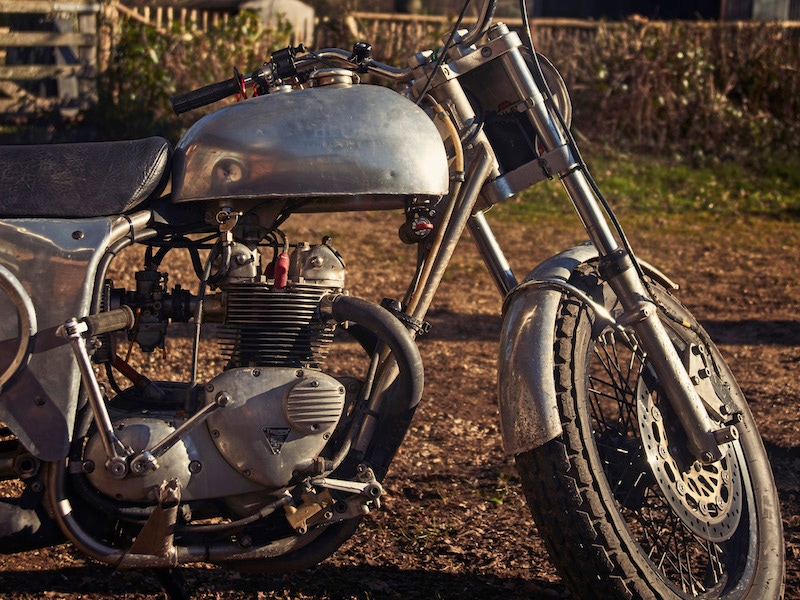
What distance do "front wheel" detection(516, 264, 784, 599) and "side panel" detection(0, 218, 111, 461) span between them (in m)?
1.15

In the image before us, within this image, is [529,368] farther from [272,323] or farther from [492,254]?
[272,323]

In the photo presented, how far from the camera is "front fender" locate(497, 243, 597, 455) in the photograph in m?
2.53

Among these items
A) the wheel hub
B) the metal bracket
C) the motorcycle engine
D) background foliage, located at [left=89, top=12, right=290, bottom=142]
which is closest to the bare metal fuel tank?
the motorcycle engine

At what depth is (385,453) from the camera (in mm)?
2668

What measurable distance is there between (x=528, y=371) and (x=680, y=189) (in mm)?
8478

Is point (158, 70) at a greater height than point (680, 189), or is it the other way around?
point (158, 70)

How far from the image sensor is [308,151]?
245 centimetres

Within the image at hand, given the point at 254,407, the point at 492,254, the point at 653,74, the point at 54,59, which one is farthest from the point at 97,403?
the point at 653,74

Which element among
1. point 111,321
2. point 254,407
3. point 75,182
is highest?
point 75,182

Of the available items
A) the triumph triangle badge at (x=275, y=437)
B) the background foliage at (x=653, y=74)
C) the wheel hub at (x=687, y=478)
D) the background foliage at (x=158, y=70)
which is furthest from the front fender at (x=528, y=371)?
the background foliage at (x=653, y=74)

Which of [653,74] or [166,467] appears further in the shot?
[653,74]

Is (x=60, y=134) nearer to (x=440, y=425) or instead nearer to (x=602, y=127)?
(x=602, y=127)

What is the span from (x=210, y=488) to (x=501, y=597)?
3.37ft

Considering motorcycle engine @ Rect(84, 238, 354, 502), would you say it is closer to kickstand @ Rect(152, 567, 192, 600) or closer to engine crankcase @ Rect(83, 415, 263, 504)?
engine crankcase @ Rect(83, 415, 263, 504)
